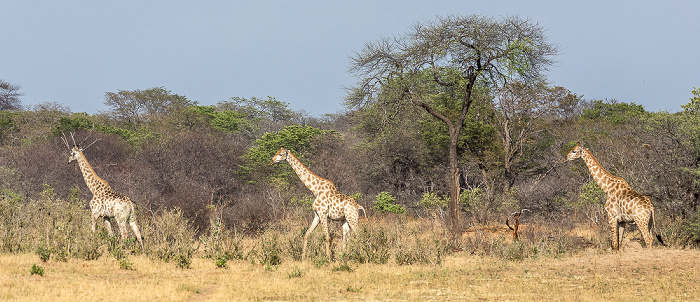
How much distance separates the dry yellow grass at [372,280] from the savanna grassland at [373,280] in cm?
1

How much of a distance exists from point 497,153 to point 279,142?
10000mm

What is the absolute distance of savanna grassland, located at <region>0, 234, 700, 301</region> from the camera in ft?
29.5

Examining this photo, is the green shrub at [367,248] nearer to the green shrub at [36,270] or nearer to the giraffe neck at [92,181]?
the green shrub at [36,270]

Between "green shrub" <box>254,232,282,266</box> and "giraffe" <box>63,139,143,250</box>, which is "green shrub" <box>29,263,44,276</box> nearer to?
"giraffe" <box>63,139,143,250</box>

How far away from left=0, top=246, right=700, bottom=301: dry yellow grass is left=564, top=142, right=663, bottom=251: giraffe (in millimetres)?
540

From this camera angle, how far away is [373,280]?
34.0 feet

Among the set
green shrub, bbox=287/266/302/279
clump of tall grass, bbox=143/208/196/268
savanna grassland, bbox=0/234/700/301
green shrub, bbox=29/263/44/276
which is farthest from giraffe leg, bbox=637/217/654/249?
green shrub, bbox=29/263/44/276

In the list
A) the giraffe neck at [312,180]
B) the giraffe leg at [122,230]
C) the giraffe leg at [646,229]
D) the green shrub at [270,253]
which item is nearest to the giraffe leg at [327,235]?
the giraffe neck at [312,180]

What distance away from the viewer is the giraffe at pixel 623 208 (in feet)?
41.8

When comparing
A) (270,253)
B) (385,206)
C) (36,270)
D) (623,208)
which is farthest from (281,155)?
(385,206)

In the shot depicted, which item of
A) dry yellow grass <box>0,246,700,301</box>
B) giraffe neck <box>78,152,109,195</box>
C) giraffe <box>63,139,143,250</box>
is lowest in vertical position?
dry yellow grass <box>0,246,700,301</box>

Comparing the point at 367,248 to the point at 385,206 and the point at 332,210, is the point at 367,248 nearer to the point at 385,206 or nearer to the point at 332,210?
the point at 332,210

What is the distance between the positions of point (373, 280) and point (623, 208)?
5.84 meters

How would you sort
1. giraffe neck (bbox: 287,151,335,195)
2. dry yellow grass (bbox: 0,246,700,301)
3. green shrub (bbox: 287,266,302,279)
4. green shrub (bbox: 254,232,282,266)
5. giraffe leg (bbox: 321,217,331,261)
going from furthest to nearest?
giraffe neck (bbox: 287,151,335,195)
giraffe leg (bbox: 321,217,331,261)
green shrub (bbox: 254,232,282,266)
green shrub (bbox: 287,266,302,279)
dry yellow grass (bbox: 0,246,700,301)
